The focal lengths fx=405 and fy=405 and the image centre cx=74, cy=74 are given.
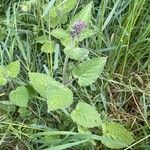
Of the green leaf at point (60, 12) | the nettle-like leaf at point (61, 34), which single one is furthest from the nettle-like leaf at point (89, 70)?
the green leaf at point (60, 12)

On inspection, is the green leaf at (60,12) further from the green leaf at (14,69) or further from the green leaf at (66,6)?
the green leaf at (14,69)

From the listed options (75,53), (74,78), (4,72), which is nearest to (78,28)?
(75,53)

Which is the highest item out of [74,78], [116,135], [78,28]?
[78,28]

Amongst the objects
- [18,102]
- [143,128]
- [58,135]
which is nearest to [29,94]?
[18,102]

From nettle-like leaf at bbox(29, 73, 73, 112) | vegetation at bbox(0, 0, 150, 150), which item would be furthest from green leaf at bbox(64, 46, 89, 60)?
nettle-like leaf at bbox(29, 73, 73, 112)

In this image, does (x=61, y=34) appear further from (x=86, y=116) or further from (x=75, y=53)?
(x=86, y=116)

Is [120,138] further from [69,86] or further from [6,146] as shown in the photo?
[6,146]
